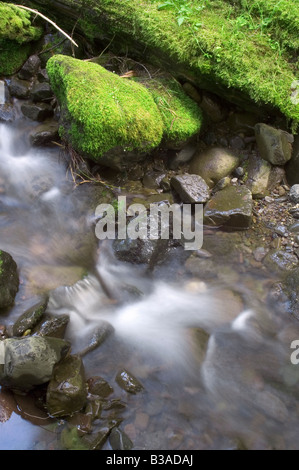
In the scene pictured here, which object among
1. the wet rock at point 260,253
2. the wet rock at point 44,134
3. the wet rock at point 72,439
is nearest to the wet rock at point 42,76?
the wet rock at point 44,134

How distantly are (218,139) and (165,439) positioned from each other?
3434 millimetres

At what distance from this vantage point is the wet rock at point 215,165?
4270 mm

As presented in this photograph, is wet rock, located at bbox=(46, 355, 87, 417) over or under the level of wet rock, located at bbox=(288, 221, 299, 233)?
under

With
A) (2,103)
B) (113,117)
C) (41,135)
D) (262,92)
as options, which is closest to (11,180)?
(41,135)

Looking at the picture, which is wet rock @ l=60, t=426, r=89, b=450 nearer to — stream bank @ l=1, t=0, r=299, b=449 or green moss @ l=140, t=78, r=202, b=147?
stream bank @ l=1, t=0, r=299, b=449

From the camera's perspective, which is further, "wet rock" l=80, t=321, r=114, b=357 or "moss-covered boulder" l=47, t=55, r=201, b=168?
"moss-covered boulder" l=47, t=55, r=201, b=168

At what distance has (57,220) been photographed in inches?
161

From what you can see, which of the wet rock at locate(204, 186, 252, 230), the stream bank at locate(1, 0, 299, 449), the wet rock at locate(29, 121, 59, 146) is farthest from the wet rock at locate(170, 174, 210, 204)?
the wet rock at locate(29, 121, 59, 146)

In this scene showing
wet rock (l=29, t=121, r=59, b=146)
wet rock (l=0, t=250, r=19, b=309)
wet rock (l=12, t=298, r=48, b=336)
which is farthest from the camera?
wet rock (l=29, t=121, r=59, b=146)

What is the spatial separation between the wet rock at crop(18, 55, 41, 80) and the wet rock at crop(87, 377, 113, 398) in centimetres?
427

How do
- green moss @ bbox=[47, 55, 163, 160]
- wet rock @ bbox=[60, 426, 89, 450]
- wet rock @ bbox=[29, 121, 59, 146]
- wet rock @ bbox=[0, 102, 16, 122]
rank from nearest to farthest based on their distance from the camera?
wet rock @ bbox=[60, 426, 89, 450], green moss @ bbox=[47, 55, 163, 160], wet rock @ bbox=[29, 121, 59, 146], wet rock @ bbox=[0, 102, 16, 122]

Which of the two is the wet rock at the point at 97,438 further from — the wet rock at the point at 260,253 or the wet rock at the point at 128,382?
the wet rock at the point at 260,253

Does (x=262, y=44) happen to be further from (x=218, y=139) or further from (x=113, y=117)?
(x=113, y=117)

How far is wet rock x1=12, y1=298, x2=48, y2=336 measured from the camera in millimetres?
2994
